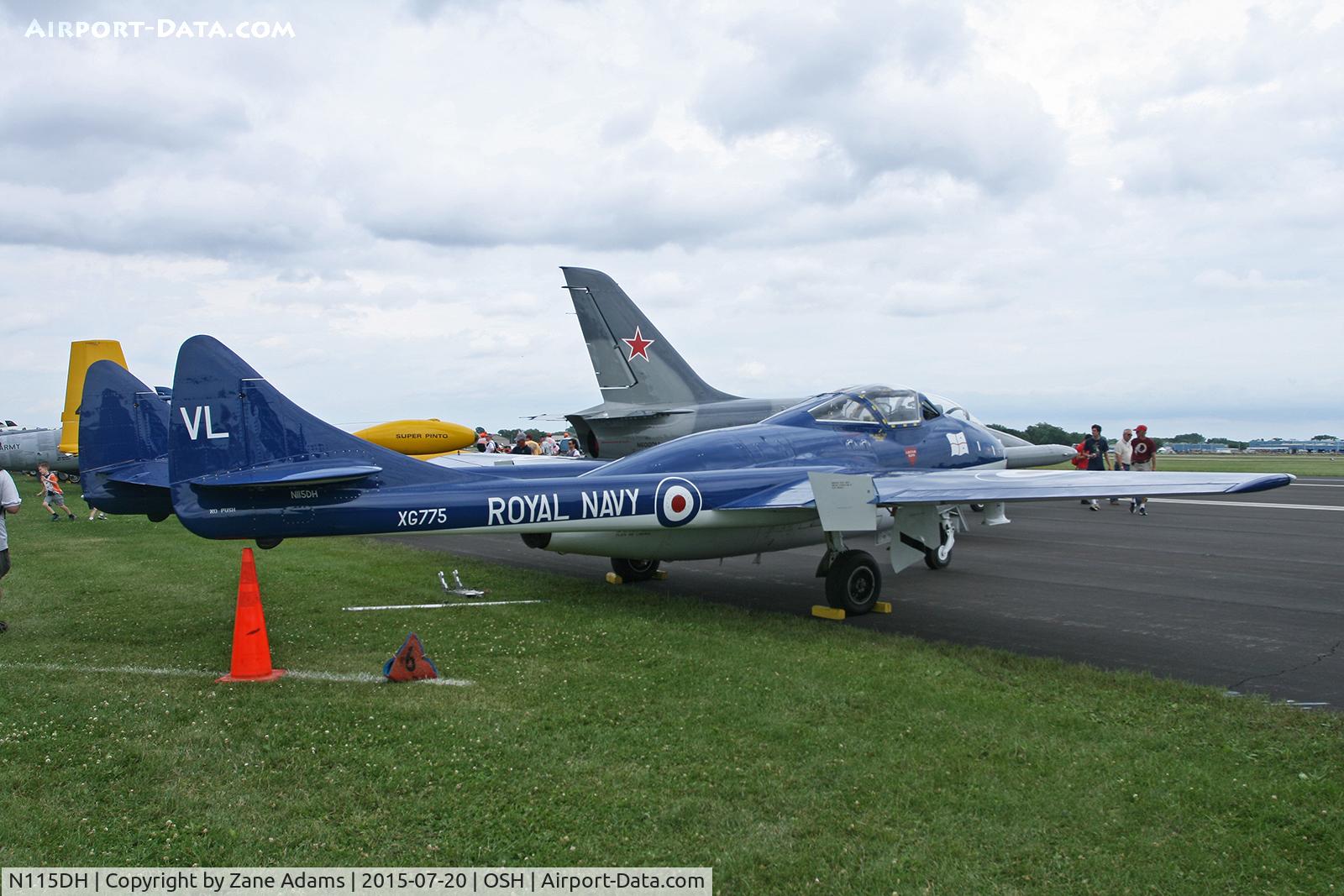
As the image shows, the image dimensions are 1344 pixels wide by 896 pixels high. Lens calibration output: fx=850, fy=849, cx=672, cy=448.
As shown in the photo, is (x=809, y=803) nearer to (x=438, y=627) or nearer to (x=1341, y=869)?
(x=1341, y=869)

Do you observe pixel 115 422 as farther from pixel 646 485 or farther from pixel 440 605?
pixel 646 485

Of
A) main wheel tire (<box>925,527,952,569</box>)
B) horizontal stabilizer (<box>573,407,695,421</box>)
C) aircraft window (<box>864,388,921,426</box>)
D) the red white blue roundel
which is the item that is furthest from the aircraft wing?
horizontal stabilizer (<box>573,407,695,421</box>)

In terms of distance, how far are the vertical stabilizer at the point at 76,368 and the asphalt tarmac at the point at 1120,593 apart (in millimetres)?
15045

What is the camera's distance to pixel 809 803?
14.2 ft

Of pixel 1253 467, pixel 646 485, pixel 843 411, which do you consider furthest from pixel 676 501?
pixel 1253 467

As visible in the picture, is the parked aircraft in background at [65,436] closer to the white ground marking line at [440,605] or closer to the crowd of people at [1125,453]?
the white ground marking line at [440,605]

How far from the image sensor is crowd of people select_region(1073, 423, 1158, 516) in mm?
20938

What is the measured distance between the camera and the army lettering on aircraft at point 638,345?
58.7ft

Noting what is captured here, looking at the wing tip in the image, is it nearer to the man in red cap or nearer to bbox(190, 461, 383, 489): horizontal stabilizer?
bbox(190, 461, 383, 489): horizontal stabilizer

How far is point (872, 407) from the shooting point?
11.0m

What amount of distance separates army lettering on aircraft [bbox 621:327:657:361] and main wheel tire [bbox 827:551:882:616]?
9.45m

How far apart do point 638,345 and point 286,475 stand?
1132 cm

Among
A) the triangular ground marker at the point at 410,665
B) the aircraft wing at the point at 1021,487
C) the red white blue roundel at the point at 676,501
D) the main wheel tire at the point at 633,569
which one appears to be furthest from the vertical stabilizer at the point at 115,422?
the aircraft wing at the point at 1021,487

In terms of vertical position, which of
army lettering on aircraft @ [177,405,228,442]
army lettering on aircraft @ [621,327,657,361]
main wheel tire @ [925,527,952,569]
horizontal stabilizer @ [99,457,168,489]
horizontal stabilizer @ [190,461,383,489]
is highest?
army lettering on aircraft @ [621,327,657,361]
